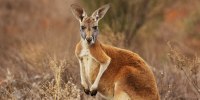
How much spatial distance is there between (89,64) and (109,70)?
0.68ft

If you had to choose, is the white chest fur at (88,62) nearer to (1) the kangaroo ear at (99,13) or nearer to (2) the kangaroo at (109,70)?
(2) the kangaroo at (109,70)

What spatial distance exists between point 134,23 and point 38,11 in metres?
6.87

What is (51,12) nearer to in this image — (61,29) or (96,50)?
(61,29)

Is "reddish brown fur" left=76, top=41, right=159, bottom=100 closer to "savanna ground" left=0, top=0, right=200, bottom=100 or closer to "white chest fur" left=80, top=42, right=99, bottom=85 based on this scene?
"white chest fur" left=80, top=42, right=99, bottom=85

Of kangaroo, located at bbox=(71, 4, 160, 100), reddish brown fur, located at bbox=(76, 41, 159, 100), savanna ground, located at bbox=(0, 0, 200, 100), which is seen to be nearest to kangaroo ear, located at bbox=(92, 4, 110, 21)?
kangaroo, located at bbox=(71, 4, 160, 100)

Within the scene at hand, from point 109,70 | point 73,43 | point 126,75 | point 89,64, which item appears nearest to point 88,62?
point 89,64

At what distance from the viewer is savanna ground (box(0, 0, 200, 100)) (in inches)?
329

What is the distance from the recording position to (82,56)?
24.1 ft

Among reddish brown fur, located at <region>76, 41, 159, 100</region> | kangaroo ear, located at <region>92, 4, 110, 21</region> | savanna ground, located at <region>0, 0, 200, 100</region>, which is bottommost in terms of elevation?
savanna ground, located at <region>0, 0, 200, 100</region>

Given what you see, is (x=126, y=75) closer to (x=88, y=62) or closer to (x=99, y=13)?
(x=88, y=62)

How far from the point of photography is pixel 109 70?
7340 mm

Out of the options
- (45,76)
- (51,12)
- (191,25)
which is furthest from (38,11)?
(45,76)

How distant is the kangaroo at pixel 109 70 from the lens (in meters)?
7.16

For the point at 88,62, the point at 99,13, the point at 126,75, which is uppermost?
the point at 99,13
